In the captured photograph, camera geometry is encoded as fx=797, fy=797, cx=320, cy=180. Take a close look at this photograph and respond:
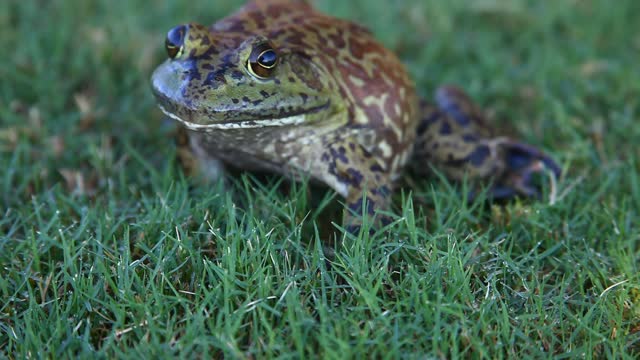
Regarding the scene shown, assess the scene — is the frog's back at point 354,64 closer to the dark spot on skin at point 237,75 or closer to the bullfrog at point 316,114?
the bullfrog at point 316,114

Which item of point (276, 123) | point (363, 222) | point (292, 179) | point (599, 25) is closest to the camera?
point (363, 222)

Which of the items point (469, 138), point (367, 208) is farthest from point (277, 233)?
point (469, 138)

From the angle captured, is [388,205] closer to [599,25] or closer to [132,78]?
[132,78]

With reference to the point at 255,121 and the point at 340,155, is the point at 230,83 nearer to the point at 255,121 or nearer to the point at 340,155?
the point at 255,121

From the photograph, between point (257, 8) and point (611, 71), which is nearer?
point (257, 8)

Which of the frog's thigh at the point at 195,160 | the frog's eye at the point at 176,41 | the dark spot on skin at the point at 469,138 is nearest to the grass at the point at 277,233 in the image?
the frog's thigh at the point at 195,160

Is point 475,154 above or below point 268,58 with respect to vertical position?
below

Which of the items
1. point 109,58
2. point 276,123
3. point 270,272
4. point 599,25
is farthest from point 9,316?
point 599,25
